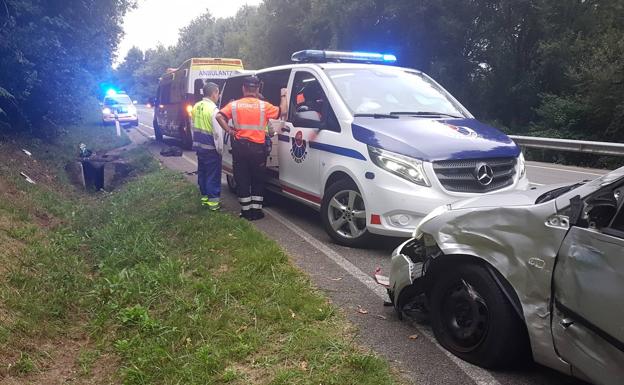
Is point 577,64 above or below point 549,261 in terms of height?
above

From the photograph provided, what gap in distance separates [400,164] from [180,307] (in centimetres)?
240

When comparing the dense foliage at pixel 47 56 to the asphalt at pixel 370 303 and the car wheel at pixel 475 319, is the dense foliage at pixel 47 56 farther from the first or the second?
the car wheel at pixel 475 319

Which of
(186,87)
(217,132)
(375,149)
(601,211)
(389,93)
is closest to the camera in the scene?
(601,211)

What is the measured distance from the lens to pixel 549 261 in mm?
2660

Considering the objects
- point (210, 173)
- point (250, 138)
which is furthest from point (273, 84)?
point (210, 173)

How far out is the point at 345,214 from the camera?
5562 mm

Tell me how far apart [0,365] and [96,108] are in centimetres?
3010

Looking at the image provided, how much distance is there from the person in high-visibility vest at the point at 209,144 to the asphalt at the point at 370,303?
0.42 m

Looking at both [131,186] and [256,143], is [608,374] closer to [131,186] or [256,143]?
[256,143]

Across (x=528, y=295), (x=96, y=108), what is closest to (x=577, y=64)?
(x=528, y=295)

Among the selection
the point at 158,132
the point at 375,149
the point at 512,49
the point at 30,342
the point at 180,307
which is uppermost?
the point at 512,49

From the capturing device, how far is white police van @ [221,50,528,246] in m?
4.97

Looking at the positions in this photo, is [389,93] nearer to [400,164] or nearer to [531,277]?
[400,164]

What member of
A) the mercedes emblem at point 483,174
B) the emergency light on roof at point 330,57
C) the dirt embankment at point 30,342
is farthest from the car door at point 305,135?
the dirt embankment at point 30,342
